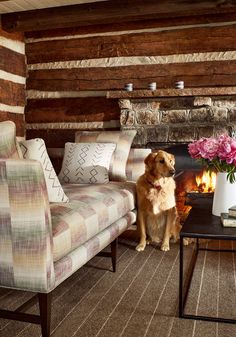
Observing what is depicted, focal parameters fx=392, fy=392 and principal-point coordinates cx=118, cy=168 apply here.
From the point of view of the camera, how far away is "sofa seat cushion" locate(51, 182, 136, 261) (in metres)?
2.00

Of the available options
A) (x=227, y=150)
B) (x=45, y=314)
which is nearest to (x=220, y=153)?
(x=227, y=150)

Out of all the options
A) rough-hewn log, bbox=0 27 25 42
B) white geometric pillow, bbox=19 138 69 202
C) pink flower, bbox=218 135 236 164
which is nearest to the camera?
pink flower, bbox=218 135 236 164

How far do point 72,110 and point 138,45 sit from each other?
3.69ft

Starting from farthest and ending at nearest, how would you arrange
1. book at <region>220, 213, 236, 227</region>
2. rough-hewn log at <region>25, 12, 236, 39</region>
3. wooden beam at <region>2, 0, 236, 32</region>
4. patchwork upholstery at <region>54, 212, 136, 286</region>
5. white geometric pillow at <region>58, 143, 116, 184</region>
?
rough-hewn log at <region>25, 12, 236, 39</region> → wooden beam at <region>2, 0, 236, 32</region> → white geometric pillow at <region>58, 143, 116, 184</region> → book at <region>220, 213, 236, 227</region> → patchwork upholstery at <region>54, 212, 136, 286</region>

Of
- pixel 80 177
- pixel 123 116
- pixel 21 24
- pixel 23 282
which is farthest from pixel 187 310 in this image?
pixel 21 24

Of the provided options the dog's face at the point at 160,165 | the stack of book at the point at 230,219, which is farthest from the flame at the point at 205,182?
the stack of book at the point at 230,219

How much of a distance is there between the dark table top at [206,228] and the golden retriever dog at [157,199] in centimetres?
87

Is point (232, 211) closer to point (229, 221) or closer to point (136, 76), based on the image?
point (229, 221)

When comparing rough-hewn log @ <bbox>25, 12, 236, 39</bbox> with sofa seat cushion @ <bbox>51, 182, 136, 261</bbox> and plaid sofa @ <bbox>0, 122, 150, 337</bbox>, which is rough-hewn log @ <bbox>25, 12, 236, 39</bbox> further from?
plaid sofa @ <bbox>0, 122, 150, 337</bbox>

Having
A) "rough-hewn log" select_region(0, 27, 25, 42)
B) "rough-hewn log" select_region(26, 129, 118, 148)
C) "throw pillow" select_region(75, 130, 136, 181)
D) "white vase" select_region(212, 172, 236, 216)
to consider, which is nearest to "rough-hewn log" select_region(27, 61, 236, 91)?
"rough-hewn log" select_region(0, 27, 25, 42)

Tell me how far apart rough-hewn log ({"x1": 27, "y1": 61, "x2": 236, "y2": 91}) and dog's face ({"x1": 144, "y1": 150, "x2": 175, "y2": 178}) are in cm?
141

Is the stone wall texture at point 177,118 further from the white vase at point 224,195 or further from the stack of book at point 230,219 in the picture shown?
the stack of book at point 230,219

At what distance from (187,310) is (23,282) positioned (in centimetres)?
96

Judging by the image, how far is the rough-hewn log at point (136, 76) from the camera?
14.3ft
